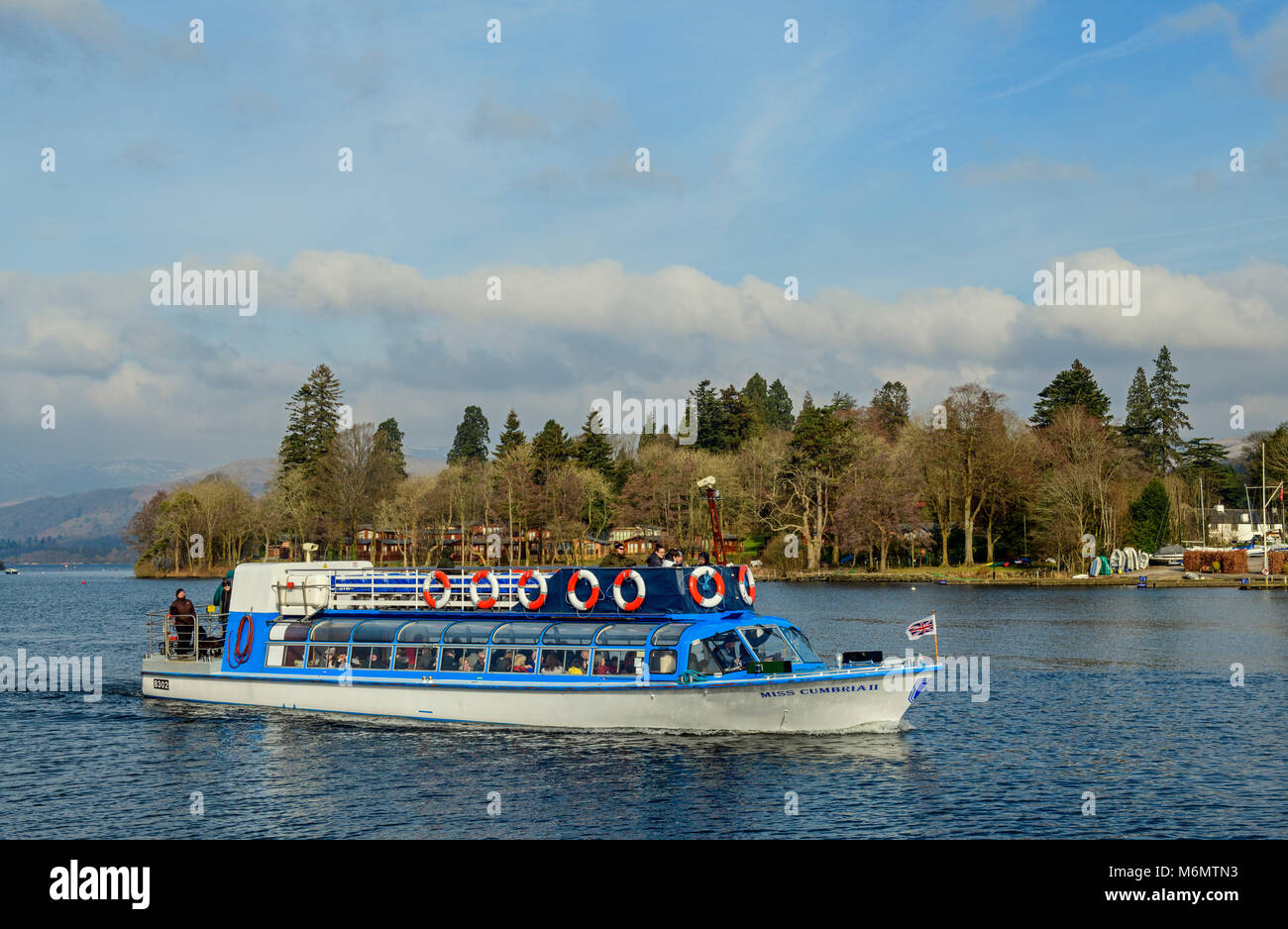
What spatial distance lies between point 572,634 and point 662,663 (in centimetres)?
321

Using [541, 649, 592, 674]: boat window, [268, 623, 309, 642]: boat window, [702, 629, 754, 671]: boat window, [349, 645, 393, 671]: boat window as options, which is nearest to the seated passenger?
[268, 623, 309, 642]: boat window

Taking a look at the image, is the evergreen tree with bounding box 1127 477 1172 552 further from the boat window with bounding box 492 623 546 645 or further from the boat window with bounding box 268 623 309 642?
the boat window with bounding box 268 623 309 642

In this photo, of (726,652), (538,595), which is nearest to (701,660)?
(726,652)

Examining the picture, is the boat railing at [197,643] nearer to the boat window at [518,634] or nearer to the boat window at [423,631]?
the boat window at [423,631]

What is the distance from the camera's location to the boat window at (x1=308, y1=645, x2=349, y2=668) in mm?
38250

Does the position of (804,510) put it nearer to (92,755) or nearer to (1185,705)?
(1185,705)

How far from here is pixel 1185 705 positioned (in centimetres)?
4056

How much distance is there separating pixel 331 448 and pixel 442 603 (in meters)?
131

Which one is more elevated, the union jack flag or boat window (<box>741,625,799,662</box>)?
the union jack flag

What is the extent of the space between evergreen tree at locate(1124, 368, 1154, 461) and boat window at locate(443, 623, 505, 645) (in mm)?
170054

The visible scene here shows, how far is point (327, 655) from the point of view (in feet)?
126

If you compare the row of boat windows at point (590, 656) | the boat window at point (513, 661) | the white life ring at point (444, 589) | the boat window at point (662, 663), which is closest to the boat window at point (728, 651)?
the row of boat windows at point (590, 656)

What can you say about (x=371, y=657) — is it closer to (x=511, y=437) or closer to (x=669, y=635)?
(x=669, y=635)

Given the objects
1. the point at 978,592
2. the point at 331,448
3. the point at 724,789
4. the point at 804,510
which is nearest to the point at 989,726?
the point at 724,789
